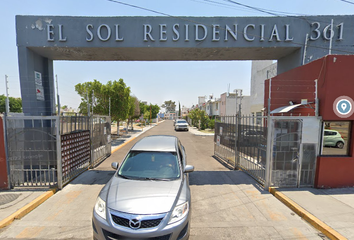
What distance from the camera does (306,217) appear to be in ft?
12.6

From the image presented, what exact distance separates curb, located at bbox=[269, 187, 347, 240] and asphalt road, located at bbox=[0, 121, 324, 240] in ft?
0.37

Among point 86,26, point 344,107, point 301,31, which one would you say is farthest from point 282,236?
point 86,26

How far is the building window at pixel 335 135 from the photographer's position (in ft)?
17.0

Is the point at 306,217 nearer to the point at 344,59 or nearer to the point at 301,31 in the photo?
the point at 344,59

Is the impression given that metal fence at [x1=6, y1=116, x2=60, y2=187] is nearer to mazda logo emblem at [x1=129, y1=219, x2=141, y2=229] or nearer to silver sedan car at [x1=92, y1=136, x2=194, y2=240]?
silver sedan car at [x1=92, y1=136, x2=194, y2=240]

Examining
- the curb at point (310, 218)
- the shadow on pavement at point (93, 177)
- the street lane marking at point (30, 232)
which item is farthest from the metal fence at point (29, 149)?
the curb at point (310, 218)

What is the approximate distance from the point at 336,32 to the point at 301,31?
1.24 m

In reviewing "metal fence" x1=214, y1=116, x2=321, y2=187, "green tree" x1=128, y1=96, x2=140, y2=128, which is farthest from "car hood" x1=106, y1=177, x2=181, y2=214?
"green tree" x1=128, y1=96, x2=140, y2=128

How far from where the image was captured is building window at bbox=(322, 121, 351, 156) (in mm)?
5191

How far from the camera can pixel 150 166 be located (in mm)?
3949

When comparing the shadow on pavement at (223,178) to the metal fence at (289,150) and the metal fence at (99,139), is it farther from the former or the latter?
the metal fence at (99,139)

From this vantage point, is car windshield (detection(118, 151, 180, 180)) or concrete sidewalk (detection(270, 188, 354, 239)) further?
car windshield (detection(118, 151, 180, 180))

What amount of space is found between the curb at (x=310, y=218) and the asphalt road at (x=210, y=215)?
0.37 ft

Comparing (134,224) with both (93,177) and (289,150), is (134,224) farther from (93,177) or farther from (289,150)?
(289,150)
